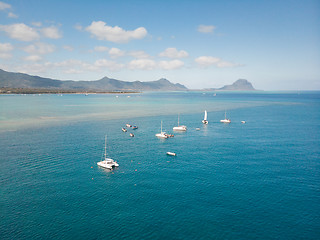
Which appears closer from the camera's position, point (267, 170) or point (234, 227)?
point (234, 227)

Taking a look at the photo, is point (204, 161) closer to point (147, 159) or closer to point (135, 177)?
point (147, 159)

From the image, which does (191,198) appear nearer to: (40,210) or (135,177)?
(135,177)

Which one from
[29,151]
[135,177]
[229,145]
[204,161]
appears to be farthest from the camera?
[229,145]

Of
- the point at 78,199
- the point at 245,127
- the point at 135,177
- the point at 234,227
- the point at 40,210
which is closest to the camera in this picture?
the point at 234,227

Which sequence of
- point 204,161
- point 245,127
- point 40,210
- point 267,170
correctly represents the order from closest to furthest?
point 40,210
point 267,170
point 204,161
point 245,127

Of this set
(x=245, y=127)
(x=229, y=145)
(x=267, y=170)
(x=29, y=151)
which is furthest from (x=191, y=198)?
(x=245, y=127)

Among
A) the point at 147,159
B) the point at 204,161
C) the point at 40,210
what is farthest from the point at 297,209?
the point at 40,210

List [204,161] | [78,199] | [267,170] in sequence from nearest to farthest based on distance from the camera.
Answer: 1. [78,199]
2. [267,170]
3. [204,161]

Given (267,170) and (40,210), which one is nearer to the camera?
(40,210)
